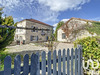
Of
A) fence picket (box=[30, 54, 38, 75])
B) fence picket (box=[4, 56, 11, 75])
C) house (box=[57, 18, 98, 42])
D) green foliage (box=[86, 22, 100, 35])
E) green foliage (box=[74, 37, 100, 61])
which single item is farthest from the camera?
house (box=[57, 18, 98, 42])

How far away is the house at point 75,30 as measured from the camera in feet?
37.7

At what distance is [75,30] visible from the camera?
41.5ft

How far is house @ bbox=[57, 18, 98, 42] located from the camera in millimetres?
11478

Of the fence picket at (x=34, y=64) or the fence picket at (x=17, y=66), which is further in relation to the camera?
the fence picket at (x=34, y=64)

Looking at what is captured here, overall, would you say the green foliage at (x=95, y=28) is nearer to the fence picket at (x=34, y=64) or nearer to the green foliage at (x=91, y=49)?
the green foliage at (x=91, y=49)

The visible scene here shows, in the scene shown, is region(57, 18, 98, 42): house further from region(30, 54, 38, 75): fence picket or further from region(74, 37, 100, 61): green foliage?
region(30, 54, 38, 75): fence picket

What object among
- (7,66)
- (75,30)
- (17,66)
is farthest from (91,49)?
(75,30)

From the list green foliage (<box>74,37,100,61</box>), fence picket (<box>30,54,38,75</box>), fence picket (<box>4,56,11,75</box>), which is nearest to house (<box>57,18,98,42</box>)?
green foliage (<box>74,37,100,61</box>)

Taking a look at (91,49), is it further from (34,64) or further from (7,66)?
(7,66)

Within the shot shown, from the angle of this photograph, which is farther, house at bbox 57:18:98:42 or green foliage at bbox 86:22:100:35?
house at bbox 57:18:98:42

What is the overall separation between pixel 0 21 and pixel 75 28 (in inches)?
449

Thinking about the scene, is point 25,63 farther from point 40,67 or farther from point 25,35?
point 25,35

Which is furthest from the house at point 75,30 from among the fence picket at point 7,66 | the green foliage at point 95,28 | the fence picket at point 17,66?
the fence picket at point 7,66

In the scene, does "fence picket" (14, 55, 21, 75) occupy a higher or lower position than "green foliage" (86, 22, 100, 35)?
lower
